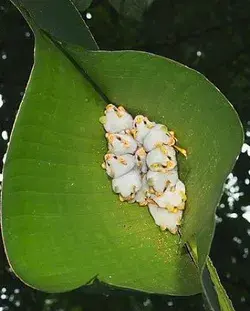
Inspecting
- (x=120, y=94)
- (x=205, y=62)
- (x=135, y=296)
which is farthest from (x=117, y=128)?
(x=205, y=62)

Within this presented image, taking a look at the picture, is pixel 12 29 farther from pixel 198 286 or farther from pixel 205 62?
pixel 198 286

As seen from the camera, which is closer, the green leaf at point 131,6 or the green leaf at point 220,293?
the green leaf at point 220,293

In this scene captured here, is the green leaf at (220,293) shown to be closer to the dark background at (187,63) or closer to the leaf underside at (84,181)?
the leaf underside at (84,181)

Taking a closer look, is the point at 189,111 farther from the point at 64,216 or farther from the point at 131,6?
the point at 131,6

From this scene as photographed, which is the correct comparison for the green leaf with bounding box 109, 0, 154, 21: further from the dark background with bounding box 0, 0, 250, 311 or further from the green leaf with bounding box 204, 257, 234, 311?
the dark background with bounding box 0, 0, 250, 311

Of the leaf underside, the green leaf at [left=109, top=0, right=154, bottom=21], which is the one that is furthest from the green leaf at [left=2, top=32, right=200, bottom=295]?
the green leaf at [left=109, top=0, right=154, bottom=21]

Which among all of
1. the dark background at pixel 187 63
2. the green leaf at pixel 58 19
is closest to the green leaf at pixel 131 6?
the green leaf at pixel 58 19
